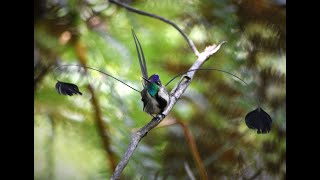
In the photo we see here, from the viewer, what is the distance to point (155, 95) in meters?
2.29

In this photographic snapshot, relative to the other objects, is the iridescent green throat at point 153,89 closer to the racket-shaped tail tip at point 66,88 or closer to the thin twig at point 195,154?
the thin twig at point 195,154

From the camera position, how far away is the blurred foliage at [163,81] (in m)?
2.42

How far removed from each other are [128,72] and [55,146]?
1.59ft

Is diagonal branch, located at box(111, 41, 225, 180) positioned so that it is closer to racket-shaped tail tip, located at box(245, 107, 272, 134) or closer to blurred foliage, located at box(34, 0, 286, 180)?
blurred foliage, located at box(34, 0, 286, 180)

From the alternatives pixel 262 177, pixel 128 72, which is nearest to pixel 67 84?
pixel 128 72

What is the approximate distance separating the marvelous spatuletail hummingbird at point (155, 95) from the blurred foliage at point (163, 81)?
0.03 meters

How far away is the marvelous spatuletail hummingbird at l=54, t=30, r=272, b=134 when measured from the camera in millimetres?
2291

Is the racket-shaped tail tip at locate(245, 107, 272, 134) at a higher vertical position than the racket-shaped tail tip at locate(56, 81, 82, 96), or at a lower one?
lower

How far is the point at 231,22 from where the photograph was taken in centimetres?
255

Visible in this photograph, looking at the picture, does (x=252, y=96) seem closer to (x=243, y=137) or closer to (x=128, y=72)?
(x=243, y=137)

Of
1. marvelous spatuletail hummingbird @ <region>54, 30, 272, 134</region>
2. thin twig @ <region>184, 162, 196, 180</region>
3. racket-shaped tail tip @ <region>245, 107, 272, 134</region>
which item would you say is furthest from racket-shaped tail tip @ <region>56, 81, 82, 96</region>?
racket-shaped tail tip @ <region>245, 107, 272, 134</region>

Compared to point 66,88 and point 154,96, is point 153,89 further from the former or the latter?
point 66,88

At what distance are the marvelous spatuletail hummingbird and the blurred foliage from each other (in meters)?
0.03

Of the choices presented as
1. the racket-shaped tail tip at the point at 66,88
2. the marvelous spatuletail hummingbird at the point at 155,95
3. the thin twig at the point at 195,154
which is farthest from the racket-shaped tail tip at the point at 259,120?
the racket-shaped tail tip at the point at 66,88
